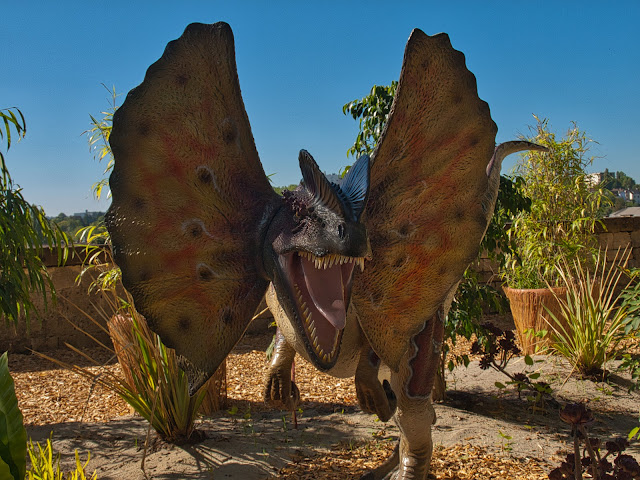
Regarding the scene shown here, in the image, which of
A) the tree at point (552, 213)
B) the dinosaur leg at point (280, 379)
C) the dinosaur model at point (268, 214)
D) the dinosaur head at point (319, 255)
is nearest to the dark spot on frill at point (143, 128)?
the dinosaur model at point (268, 214)

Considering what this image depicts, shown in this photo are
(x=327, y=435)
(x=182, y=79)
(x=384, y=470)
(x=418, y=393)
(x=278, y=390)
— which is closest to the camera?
(x=182, y=79)

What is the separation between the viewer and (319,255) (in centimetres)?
112

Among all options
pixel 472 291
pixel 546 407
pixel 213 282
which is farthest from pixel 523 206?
pixel 213 282

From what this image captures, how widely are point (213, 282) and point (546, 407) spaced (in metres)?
3.64

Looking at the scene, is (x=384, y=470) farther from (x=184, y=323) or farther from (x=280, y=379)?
(x=184, y=323)

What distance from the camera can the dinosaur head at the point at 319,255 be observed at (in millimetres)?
1119

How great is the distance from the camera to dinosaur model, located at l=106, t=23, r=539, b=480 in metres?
1.20

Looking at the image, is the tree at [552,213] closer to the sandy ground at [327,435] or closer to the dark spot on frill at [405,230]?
the sandy ground at [327,435]

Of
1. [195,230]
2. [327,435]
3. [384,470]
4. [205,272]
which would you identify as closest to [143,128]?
[195,230]

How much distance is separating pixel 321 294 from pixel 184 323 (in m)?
0.38

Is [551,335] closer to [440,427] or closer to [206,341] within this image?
[440,427]

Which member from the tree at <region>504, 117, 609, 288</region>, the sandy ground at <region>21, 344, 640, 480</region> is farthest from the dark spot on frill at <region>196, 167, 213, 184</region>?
the tree at <region>504, 117, 609, 288</region>

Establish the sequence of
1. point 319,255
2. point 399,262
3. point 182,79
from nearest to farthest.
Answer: point 319,255 < point 182,79 < point 399,262

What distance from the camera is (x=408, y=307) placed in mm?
1487
